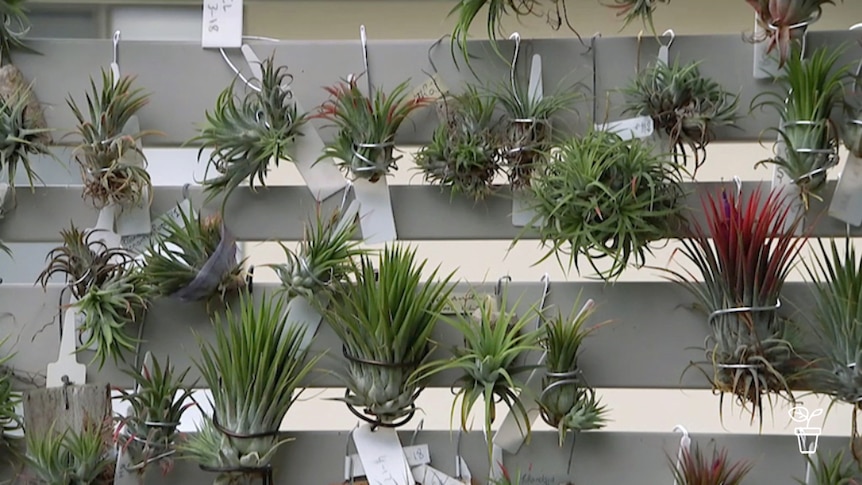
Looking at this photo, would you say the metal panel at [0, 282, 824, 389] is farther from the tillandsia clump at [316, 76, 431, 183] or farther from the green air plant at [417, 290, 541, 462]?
the tillandsia clump at [316, 76, 431, 183]

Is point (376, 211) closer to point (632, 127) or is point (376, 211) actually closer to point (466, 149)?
point (466, 149)

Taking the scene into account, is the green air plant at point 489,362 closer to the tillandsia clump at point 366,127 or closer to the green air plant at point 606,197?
the green air plant at point 606,197

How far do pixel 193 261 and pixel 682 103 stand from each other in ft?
3.09

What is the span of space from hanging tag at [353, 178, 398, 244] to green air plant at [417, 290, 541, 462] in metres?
0.23

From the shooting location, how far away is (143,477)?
140cm

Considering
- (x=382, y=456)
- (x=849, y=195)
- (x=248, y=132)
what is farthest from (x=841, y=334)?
(x=248, y=132)

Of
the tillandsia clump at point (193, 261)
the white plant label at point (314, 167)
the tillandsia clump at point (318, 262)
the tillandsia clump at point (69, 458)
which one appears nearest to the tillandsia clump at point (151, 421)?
the tillandsia clump at point (69, 458)

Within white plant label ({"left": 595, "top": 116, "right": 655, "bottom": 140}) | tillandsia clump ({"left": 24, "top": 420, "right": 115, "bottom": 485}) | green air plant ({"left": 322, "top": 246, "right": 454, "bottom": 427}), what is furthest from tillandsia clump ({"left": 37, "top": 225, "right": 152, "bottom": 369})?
white plant label ({"left": 595, "top": 116, "right": 655, "bottom": 140})

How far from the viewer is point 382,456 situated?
4.61 ft

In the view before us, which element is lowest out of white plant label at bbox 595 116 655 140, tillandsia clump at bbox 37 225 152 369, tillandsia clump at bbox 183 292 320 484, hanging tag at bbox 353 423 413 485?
hanging tag at bbox 353 423 413 485

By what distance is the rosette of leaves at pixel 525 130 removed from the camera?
140 cm

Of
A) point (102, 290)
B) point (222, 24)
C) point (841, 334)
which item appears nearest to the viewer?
point (841, 334)

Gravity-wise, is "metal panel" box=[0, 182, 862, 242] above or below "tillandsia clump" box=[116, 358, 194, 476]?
above

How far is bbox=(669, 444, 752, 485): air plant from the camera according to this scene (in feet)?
4.31
